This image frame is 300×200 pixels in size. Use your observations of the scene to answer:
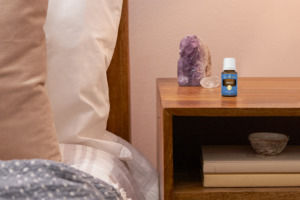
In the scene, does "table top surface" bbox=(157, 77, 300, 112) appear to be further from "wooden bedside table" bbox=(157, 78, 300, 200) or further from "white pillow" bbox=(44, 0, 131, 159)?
"white pillow" bbox=(44, 0, 131, 159)

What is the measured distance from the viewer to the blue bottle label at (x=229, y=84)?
925 mm

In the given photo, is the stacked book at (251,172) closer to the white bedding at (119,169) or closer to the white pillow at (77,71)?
the white bedding at (119,169)

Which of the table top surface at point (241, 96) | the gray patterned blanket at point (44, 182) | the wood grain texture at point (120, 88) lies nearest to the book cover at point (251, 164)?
the table top surface at point (241, 96)

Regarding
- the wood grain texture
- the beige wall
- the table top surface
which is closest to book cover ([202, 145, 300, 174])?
the table top surface

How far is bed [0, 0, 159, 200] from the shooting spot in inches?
25.8

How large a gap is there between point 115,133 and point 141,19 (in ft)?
1.14

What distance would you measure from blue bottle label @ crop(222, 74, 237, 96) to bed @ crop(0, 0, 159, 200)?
0.27 metres

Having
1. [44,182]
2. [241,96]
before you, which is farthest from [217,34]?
[44,182]

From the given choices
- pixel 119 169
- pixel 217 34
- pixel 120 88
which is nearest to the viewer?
pixel 119 169

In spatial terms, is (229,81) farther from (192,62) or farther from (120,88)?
(120,88)

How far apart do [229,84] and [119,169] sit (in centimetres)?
29

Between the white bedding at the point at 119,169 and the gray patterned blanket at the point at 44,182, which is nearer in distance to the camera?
the gray patterned blanket at the point at 44,182

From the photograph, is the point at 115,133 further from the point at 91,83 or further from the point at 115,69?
the point at 91,83

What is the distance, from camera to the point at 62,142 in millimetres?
1033
